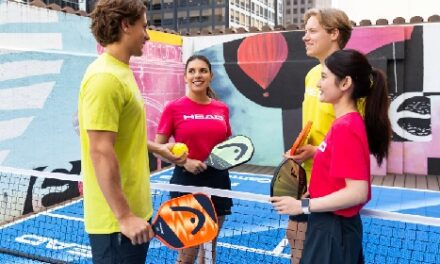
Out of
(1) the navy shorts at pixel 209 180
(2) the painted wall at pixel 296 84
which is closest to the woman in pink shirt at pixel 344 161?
(1) the navy shorts at pixel 209 180

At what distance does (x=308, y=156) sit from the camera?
2.74m

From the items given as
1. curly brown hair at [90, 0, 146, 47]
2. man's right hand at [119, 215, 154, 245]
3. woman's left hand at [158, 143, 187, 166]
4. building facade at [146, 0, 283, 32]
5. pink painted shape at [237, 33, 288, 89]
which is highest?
building facade at [146, 0, 283, 32]

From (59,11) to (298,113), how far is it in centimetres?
617

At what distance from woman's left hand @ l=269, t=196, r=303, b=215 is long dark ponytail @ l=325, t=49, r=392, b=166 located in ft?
1.57

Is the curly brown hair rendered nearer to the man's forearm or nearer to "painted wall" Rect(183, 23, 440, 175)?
the man's forearm

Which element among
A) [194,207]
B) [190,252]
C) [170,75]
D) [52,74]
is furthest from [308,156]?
[170,75]

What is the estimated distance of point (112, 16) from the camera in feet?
6.18

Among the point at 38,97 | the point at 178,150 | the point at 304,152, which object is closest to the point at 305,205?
the point at 304,152

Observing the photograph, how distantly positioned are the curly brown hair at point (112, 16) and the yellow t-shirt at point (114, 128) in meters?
0.10

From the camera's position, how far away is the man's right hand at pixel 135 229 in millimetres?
1887

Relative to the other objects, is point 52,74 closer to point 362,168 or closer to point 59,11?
point 59,11

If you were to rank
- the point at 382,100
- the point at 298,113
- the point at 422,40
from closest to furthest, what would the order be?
the point at 382,100
the point at 422,40
the point at 298,113

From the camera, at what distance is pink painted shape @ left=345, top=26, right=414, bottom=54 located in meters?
9.84

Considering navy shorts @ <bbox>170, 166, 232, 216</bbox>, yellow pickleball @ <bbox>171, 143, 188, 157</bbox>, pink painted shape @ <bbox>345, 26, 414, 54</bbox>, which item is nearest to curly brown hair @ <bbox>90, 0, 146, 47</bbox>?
yellow pickleball @ <bbox>171, 143, 188, 157</bbox>
